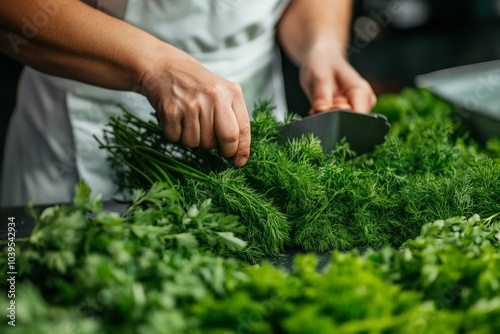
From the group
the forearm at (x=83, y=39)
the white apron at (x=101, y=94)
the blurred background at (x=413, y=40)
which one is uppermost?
the forearm at (x=83, y=39)

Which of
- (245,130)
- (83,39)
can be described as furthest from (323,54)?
(83,39)

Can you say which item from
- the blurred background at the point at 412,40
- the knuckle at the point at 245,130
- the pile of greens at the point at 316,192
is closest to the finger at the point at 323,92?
the pile of greens at the point at 316,192

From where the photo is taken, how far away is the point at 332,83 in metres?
1.79

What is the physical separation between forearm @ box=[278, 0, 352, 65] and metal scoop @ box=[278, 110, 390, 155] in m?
0.54

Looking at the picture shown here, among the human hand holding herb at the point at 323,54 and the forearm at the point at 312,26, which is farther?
the forearm at the point at 312,26

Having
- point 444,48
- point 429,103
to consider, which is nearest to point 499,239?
point 429,103

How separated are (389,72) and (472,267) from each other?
3931 mm

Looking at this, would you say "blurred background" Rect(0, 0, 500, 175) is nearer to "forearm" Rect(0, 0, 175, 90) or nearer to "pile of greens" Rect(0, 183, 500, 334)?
"forearm" Rect(0, 0, 175, 90)

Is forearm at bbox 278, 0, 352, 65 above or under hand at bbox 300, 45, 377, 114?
above

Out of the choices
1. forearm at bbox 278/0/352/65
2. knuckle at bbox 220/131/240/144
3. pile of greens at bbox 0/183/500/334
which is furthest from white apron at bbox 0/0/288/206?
pile of greens at bbox 0/183/500/334

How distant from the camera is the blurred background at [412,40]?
4.42 meters

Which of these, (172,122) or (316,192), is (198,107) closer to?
(172,122)

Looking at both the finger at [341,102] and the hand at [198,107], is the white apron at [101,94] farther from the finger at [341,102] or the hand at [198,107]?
the hand at [198,107]

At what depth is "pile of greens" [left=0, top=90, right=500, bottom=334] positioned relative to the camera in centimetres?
80
